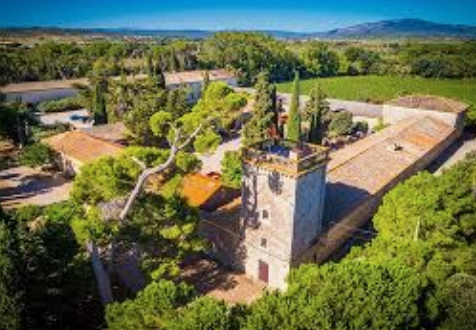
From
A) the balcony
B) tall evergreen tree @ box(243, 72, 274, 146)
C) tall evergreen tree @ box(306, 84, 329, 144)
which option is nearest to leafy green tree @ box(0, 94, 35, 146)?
tall evergreen tree @ box(243, 72, 274, 146)

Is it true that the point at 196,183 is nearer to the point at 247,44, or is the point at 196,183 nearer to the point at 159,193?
the point at 159,193

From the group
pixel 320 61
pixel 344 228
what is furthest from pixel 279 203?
pixel 320 61

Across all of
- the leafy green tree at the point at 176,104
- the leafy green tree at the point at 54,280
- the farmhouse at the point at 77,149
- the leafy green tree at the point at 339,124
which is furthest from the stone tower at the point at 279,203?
the leafy green tree at the point at 339,124

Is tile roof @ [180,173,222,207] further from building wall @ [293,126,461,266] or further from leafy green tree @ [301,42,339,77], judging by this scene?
leafy green tree @ [301,42,339,77]

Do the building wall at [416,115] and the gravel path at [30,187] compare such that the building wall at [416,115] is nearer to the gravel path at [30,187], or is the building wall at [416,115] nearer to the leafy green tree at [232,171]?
the leafy green tree at [232,171]

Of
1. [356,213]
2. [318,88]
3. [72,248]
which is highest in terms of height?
[318,88]

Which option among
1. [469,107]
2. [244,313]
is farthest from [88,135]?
[469,107]
